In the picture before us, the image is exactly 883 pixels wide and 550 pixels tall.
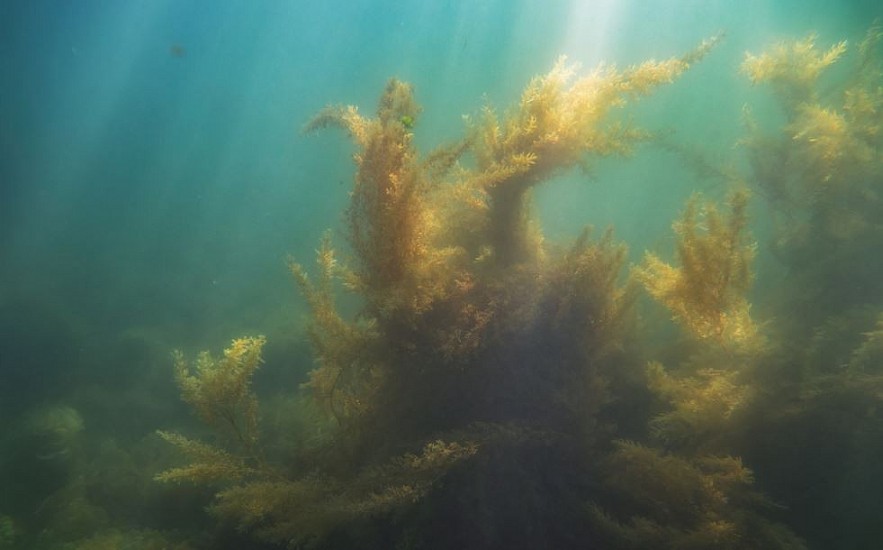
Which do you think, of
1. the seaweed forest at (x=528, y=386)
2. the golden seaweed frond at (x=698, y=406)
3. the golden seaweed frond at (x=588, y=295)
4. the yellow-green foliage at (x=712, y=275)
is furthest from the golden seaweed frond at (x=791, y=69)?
the golden seaweed frond at (x=698, y=406)

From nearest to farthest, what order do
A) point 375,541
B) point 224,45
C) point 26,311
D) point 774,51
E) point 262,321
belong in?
1. point 375,541
2. point 774,51
3. point 262,321
4. point 26,311
5. point 224,45

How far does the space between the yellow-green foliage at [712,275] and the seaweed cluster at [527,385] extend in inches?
0.6

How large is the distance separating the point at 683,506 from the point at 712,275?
1.73 meters

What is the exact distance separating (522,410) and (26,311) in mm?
16751

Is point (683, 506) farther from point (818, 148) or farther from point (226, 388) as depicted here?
point (818, 148)

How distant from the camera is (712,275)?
3408 mm

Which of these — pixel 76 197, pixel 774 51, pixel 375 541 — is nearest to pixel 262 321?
pixel 375 541

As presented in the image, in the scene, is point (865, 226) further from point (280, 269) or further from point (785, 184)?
point (280, 269)

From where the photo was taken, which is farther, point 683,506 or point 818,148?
point 818,148

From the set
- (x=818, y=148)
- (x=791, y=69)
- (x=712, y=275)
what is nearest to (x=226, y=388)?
A: (x=712, y=275)

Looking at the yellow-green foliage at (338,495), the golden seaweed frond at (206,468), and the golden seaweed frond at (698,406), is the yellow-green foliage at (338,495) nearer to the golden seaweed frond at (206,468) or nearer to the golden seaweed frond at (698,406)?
the golden seaweed frond at (206,468)

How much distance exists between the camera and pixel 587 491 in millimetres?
3258

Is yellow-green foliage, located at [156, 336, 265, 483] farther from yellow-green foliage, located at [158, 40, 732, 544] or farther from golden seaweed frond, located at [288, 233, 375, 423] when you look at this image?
golden seaweed frond, located at [288, 233, 375, 423]

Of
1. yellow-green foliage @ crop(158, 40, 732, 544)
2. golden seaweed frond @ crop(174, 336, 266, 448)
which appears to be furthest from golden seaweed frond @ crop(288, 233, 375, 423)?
golden seaweed frond @ crop(174, 336, 266, 448)
